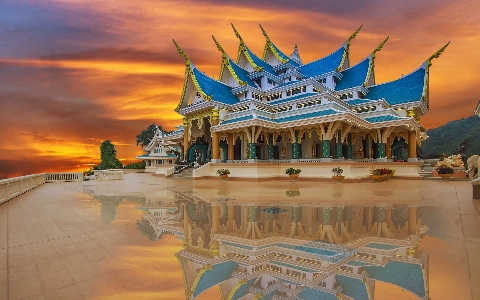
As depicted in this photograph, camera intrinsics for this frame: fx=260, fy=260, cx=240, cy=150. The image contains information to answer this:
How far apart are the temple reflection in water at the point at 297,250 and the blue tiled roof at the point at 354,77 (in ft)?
75.5

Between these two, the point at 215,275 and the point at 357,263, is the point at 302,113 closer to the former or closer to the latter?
the point at 357,263

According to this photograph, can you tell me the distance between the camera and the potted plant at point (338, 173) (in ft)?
56.9

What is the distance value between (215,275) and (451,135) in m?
76.6

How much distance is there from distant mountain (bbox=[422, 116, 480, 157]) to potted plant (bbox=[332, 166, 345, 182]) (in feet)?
162

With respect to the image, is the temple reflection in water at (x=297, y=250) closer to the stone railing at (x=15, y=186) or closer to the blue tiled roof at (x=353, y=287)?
the blue tiled roof at (x=353, y=287)

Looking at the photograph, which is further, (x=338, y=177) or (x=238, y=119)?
(x=238, y=119)

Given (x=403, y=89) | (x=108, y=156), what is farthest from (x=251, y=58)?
(x=108, y=156)

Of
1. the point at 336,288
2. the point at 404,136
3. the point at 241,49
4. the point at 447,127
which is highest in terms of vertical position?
the point at 241,49

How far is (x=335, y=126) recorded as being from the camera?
1936cm

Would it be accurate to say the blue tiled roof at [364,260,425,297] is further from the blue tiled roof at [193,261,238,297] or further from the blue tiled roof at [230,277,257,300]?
the blue tiled roof at [193,261,238,297]

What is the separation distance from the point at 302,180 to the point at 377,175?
4974mm

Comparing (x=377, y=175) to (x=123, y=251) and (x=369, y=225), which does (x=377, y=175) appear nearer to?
(x=369, y=225)

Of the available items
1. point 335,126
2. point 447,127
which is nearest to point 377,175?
point 335,126

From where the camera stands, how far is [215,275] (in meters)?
3.14
